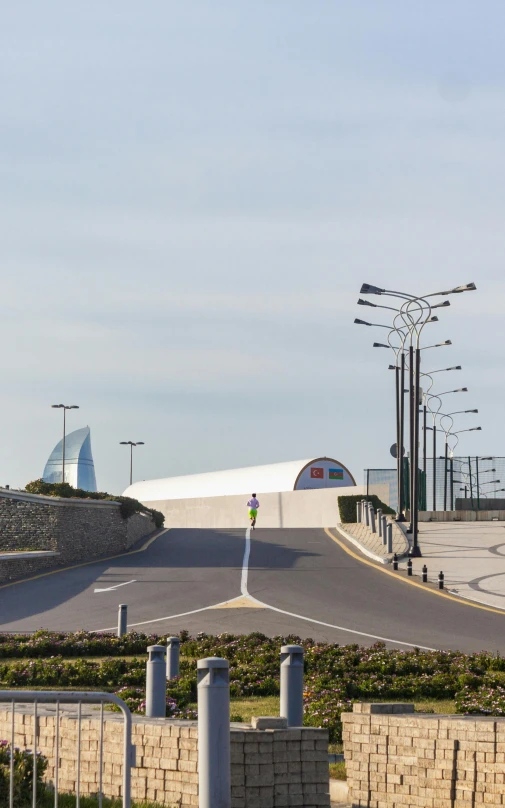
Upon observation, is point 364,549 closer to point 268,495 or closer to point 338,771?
point 338,771

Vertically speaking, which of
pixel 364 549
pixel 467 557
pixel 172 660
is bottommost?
pixel 172 660

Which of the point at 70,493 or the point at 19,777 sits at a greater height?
the point at 70,493

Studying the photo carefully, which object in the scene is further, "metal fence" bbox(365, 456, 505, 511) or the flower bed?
"metal fence" bbox(365, 456, 505, 511)

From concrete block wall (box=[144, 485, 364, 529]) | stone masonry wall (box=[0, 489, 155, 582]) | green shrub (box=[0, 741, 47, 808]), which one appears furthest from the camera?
concrete block wall (box=[144, 485, 364, 529])

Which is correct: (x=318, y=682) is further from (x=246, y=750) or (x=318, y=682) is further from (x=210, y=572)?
(x=210, y=572)

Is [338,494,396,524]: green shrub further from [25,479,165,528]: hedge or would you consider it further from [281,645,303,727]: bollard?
[281,645,303,727]: bollard

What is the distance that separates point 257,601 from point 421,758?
1845 cm

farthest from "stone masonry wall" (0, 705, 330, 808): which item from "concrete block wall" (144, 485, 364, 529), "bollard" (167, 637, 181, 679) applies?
"concrete block wall" (144, 485, 364, 529)

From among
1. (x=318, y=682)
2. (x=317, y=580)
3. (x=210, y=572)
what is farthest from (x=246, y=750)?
(x=210, y=572)

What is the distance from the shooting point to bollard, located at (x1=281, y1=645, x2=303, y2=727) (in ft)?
29.4

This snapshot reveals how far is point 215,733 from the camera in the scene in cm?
679

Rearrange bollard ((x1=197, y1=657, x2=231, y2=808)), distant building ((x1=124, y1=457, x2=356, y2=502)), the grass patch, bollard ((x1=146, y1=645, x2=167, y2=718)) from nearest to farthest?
bollard ((x1=197, y1=657, x2=231, y2=808)) → the grass patch → bollard ((x1=146, y1=645, x2=167, y2=718)) → distant building ((x1=124, y1=457, x2=356, y2=502))

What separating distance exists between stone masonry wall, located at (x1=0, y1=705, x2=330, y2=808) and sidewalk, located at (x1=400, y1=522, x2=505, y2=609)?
1842 centimetres

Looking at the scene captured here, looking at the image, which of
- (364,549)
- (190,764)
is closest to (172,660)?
(190,764)
